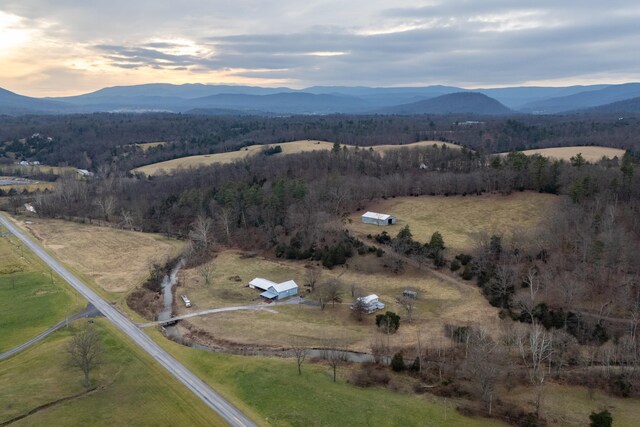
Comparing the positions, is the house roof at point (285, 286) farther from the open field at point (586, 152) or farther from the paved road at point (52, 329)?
the open field at point (586, 152)

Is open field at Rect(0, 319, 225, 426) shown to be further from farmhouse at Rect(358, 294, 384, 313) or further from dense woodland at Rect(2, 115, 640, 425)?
farmhouse at Rect(358, 294, 384, 313)

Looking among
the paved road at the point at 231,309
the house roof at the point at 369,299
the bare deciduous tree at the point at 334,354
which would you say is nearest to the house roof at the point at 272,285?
the paved road at the point at 231,309

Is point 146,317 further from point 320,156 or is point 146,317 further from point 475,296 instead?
point 320,156

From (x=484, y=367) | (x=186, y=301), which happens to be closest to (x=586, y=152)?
(x=484, y=367)

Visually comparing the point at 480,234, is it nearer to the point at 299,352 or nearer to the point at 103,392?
the point at 299,352

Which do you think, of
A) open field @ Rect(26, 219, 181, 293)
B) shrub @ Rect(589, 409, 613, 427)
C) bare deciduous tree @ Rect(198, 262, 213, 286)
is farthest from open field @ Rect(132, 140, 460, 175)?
shrub @ Rect(589, 409, 613, 427)

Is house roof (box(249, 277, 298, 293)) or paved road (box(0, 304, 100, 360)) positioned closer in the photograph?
paved road (box(0, 304, 100, 360))
